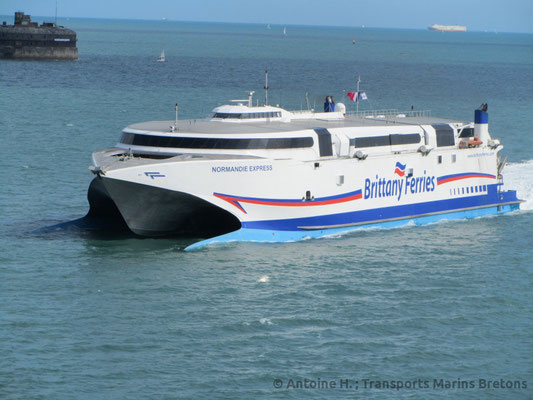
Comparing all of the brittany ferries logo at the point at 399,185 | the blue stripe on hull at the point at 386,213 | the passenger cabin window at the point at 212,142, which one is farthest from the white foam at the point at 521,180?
the passenger cabin window at the point at 212,142

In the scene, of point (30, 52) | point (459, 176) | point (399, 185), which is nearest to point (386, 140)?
point (399, 185)

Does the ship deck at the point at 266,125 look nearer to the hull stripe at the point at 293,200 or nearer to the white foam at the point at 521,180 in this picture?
the hull stripe at the point at 293,200

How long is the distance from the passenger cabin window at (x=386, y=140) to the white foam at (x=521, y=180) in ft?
29.7

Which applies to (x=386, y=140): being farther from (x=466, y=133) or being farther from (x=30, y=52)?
(x=30, y=52)

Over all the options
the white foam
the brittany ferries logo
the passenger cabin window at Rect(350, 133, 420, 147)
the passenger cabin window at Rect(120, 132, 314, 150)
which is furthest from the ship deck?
the white foam

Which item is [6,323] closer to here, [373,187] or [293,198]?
[293,198]

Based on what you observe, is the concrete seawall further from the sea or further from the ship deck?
the ship deck

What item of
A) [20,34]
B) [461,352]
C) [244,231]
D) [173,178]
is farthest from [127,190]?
[20,34]

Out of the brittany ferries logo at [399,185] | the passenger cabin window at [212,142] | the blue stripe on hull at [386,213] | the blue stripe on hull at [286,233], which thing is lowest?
the blue stripe on hull at [286,233]

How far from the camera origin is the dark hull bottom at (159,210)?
38066 mm

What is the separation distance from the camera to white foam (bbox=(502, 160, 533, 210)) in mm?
51947

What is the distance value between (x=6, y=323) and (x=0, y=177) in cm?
2430

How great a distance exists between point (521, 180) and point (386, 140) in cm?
1485

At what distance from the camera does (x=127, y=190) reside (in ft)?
125
